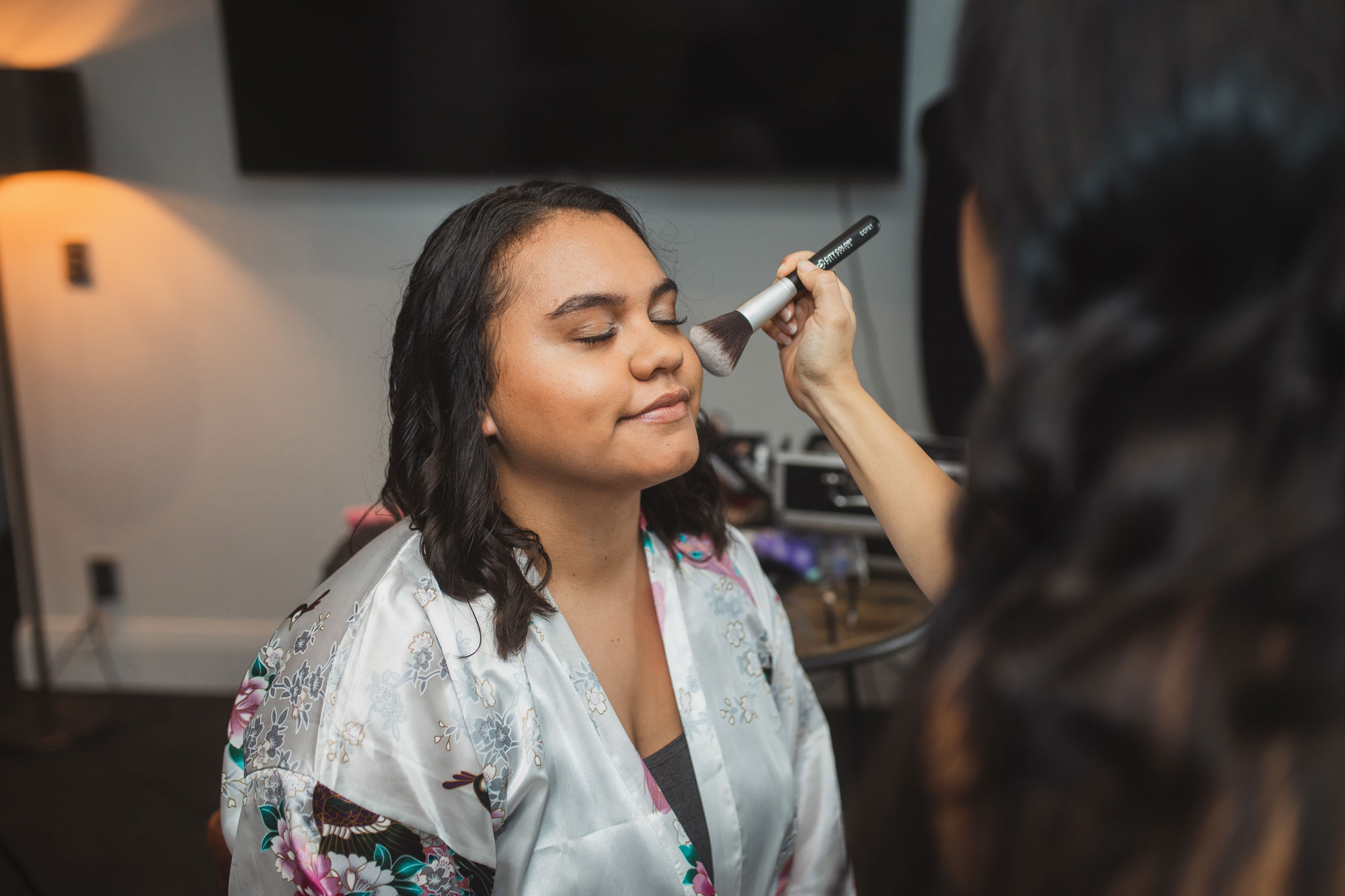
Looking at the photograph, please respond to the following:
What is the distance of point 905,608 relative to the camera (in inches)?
56.4

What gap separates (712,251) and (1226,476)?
178 centimetres

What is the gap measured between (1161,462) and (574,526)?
65 centimetres

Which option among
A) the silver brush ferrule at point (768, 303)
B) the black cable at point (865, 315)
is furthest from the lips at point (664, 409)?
the black cable at point (865, 315)

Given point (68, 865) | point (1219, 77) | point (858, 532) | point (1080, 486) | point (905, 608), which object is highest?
point (1219, 77)

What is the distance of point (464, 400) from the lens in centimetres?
90

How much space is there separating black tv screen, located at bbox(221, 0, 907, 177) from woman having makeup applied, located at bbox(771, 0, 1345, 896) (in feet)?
5.20

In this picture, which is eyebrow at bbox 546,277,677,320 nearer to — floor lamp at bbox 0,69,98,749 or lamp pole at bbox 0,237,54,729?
floor lamp at bbox 0,69,98,749

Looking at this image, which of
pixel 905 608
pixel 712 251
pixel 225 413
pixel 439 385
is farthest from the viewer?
pixel 225 413

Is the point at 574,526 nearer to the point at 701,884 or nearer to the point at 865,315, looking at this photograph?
the point at 701,884

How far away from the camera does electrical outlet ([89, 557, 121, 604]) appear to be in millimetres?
2316

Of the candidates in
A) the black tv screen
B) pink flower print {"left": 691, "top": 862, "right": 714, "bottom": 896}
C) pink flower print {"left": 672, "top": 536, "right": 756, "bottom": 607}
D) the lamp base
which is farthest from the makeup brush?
the lamp base

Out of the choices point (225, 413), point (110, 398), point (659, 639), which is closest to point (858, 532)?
point (659, 639)

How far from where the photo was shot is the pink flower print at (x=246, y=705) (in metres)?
0.83

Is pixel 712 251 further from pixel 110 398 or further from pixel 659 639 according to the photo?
pixel 110 398
